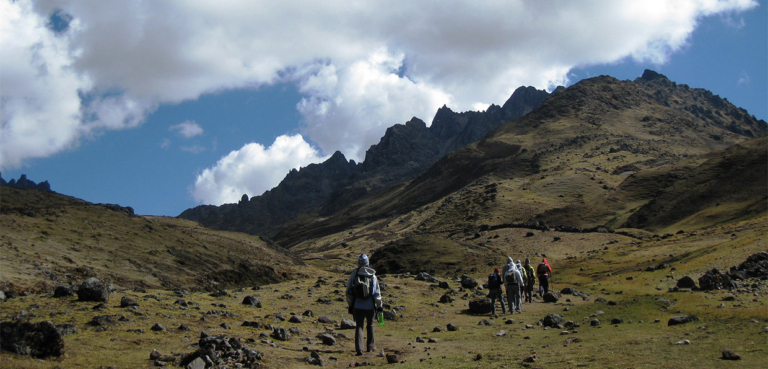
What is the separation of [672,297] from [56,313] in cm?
2622

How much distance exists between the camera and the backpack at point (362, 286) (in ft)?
51.1

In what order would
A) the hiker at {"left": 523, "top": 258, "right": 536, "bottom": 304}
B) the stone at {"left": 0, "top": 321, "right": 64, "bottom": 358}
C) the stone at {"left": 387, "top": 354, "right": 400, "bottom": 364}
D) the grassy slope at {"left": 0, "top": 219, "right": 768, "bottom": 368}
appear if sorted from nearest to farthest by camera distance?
the stone at {"left": 0, "top": 321, "right": 64, "bottom": 358}, the grassy slope at {"left": 0, "top": 219, "right": 768, "bottom": 368}, the stone at {"left": 387, "top": 354, "right": 400, "bottom": 364}, the hiker at {"left": 523, "top": 258, "right": 536, "bottom": 304}

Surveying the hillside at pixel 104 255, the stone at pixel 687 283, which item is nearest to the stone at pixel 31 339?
the hillside at pixel 104 255

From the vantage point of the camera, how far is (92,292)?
58.5 feet

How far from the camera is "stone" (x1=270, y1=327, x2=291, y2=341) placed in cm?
1653

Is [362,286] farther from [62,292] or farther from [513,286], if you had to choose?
[513,286]

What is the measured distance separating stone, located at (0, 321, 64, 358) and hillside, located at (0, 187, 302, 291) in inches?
745

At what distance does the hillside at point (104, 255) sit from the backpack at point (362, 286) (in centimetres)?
2087

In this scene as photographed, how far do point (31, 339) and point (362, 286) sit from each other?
8067 millimetres

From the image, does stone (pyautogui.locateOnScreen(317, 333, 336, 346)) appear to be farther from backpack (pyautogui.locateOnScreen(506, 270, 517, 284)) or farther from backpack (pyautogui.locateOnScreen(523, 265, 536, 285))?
backpack (pyautogui.locateOnScreen(523, 265, 536, 285))

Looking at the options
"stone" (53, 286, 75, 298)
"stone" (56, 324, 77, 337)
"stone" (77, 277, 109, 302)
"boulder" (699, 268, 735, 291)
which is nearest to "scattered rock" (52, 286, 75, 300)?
"stone" (53, 286, 75, 298)

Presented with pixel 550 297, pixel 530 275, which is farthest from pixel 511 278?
pixel 550 297

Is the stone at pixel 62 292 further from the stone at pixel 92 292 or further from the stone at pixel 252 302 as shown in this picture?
the stone at pixel 252 302

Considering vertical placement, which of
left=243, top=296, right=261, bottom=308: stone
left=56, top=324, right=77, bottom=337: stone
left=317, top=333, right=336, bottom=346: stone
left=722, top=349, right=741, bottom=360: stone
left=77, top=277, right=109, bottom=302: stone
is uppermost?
left=77, top=277, right=109, bottom=302: stone
